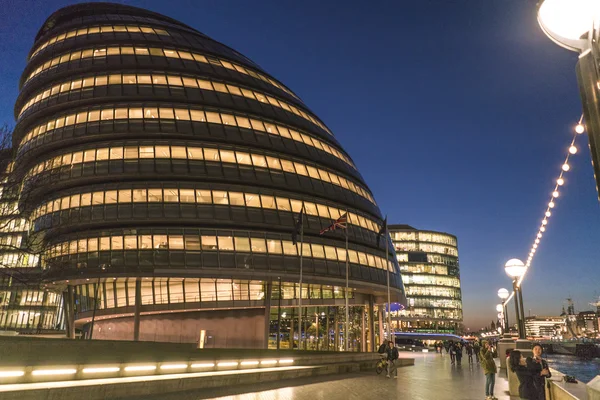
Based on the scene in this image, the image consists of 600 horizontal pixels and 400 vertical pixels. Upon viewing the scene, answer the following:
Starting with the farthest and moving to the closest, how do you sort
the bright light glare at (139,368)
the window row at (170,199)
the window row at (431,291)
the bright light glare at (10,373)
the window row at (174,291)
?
the window row at (431,291) → the window row at (174,291) → the window row at (170,199) → the bright light glare at (139,368) → the bright light glare at (10,373)

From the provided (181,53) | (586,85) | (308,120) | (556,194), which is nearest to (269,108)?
(308,120)

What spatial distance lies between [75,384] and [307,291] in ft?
117

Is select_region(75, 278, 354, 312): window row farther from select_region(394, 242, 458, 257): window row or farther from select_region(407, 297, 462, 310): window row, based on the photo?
select_region(394, 242, 458, 257): window row

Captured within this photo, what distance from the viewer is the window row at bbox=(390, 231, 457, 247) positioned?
18075cm

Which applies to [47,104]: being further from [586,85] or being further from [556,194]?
[586,85]

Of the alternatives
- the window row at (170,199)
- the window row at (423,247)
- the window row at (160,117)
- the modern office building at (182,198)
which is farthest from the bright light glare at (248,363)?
the window row at (423,247)

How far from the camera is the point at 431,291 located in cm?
17600

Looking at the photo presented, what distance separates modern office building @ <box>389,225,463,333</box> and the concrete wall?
129 metres

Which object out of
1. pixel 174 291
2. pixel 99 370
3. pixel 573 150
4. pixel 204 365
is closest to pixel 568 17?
pixel 573 150

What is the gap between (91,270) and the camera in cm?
4325

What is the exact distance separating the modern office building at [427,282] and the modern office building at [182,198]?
4878 inches

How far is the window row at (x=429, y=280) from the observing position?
573 ft

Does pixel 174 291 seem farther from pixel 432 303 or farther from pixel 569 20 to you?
pixel 432 303

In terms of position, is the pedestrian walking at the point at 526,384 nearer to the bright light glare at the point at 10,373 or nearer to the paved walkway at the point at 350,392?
the paved walkway at the point at 350,392
